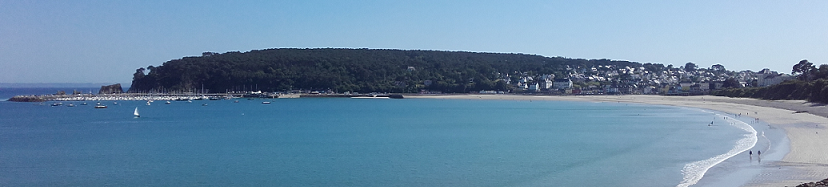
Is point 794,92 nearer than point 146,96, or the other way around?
point 794,92

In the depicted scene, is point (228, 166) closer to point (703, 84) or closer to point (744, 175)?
point (744, 175)

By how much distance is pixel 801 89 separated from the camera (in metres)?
54.5

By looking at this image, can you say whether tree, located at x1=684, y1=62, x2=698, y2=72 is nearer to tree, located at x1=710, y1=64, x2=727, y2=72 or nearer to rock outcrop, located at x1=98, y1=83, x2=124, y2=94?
tree, located at x1=710, y1=64, x2=727, y2=72

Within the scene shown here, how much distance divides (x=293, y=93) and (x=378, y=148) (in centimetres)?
7380

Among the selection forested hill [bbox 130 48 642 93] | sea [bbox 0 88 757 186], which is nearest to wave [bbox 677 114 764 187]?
sea [bbox 0 88 757 186]

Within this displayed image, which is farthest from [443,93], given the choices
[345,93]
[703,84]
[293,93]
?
[703,84]

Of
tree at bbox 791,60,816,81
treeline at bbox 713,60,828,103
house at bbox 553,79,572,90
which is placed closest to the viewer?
treeline at bbox 713,60,828,103

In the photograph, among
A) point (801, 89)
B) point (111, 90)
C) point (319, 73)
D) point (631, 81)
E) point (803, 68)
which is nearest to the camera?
point (801, 89)

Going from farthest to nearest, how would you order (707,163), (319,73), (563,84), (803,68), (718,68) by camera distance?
(718,68), (563,84), (319,73), (803,68), (707,163)

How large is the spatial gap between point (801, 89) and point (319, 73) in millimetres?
66594

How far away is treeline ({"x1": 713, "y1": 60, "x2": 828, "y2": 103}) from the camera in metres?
48.3

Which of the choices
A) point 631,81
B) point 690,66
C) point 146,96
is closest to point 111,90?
point 146,96

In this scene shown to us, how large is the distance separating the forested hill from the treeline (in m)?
41.2

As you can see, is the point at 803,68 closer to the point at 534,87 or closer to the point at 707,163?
the point at 534,87
